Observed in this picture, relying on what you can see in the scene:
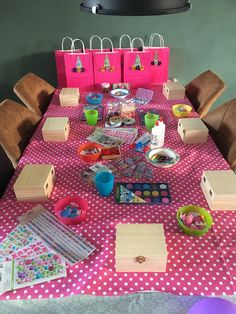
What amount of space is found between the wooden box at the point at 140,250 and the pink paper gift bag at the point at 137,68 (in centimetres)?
152

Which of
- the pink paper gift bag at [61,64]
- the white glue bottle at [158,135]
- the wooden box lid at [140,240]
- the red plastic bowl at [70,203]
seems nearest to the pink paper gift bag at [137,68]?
the pink paper gift bag at [61,64]

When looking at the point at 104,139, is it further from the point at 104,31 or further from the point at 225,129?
→ the point at 104,31

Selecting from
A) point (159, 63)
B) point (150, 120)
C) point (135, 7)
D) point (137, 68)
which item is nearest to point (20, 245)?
point (135, 7)

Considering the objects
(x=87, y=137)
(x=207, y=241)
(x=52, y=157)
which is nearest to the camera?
(x=207, y=241)

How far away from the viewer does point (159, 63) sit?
230 centimetres

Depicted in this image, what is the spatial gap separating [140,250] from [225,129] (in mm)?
1084

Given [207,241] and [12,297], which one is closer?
[12,297]

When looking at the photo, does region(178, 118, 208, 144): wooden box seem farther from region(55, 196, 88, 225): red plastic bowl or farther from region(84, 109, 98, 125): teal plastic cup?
region(55, 196, 88, 225): red plastic bowl

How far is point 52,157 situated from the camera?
1.54 m

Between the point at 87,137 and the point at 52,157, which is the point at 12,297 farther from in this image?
the point at 87,137

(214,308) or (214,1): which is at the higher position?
(214,1)

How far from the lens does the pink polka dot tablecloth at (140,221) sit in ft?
3.11

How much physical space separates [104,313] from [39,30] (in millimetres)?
2197

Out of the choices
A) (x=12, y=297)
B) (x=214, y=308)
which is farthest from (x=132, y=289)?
(x=12, y=297)
